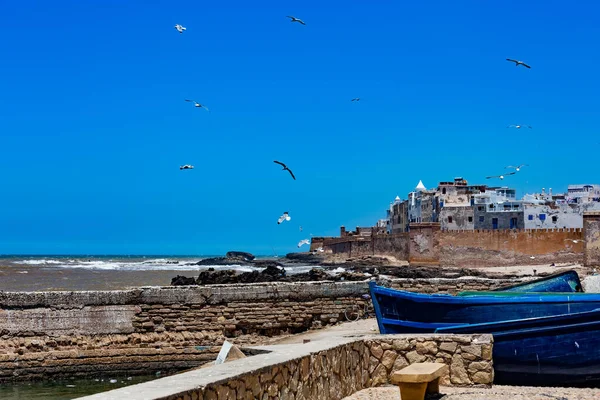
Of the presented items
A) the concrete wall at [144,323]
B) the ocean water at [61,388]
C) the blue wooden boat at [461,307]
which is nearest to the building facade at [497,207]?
the concrete wall at [144,323]

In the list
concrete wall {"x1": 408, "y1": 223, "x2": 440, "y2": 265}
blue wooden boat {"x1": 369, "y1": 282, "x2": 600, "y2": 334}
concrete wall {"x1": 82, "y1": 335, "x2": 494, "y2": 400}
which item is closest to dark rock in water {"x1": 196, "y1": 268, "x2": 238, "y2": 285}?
blue wooden boat {"x1": 369, "y1": 282, "x2": 600, "y2": 334}

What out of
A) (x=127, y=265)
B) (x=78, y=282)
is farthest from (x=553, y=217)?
(x=127, y=265)

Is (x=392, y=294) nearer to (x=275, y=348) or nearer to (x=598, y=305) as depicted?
(x=598, y=305)

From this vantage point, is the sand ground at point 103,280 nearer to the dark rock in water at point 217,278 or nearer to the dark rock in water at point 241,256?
the dark rock in water at point 217,278

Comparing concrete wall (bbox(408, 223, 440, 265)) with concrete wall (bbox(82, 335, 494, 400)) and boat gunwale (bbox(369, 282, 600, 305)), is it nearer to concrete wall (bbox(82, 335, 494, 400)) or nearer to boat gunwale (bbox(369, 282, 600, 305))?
boat gunwale (bbox(369, 282, 600, 305))

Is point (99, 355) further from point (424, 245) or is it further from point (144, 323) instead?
point (424, 245)

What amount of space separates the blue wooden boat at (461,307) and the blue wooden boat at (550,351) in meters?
0.66

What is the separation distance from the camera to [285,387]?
5836 millimetres

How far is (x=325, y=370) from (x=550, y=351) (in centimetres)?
254

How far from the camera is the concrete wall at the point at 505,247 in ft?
141

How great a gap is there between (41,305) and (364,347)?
22.8ft

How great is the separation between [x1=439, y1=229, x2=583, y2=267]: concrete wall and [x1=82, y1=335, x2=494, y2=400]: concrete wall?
37.1m

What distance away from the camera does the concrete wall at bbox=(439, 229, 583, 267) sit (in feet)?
141

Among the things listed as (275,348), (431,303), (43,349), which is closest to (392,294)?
(431,303)
